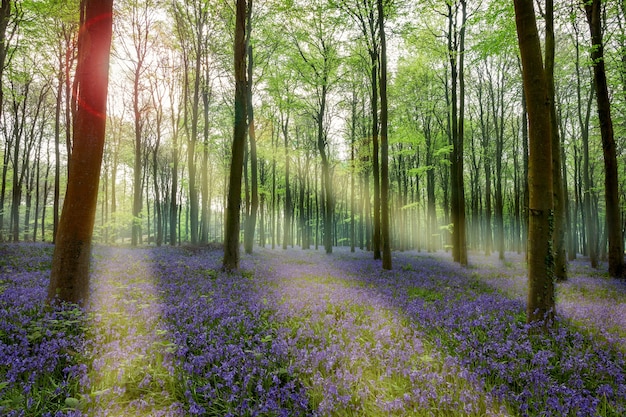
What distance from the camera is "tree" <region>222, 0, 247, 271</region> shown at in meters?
11.2

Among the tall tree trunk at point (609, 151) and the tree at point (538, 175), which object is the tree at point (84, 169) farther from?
the tall tree trunk at point (609, 151)

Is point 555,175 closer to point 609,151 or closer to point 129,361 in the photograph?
point 609,151

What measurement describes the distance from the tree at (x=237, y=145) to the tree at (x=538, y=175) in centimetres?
835

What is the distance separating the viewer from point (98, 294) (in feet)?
22.5

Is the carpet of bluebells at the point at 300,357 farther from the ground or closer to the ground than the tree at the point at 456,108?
closer to the ground

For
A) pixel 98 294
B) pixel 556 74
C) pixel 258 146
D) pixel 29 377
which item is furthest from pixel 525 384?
pixel 258 146

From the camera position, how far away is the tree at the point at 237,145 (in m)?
11.2

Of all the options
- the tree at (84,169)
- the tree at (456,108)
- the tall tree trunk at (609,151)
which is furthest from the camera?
the tree at (456,108)

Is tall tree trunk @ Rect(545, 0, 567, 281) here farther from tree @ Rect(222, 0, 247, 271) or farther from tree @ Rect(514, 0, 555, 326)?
tree @ Rect(222, 0, 247, 271)

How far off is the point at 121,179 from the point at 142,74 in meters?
30.1

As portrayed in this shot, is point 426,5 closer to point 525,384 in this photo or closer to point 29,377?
point 525,384

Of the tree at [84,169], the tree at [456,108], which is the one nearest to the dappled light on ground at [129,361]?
the tree at [84,169]

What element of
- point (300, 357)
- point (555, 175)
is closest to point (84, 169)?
point (300, 357)

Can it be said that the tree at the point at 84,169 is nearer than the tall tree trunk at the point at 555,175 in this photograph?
Yes
